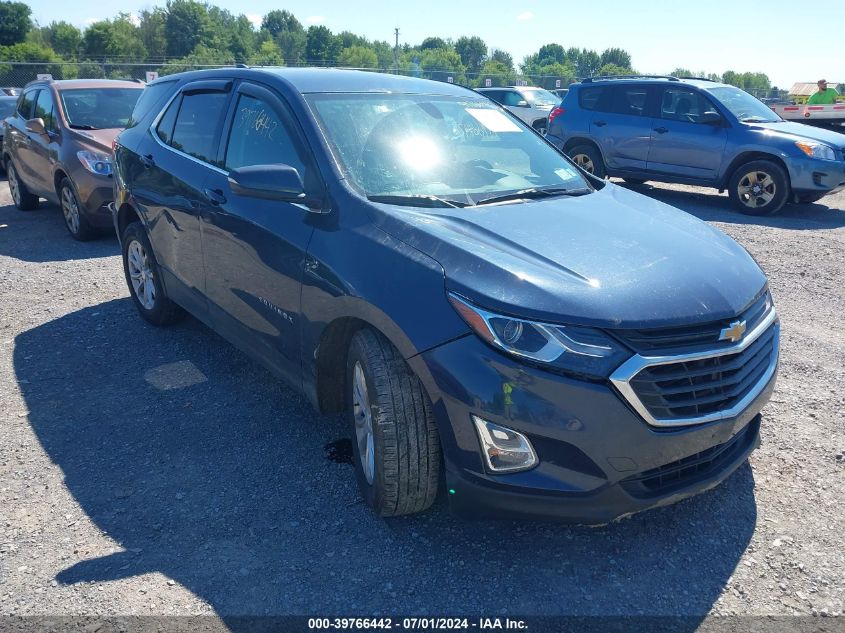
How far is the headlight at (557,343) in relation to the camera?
2.40 m

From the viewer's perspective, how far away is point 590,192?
12.5 feet

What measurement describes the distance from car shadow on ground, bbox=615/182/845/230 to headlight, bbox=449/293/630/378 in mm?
8041

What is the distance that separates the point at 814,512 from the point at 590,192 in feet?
6.16

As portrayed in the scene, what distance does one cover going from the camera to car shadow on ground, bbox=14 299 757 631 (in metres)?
2.65

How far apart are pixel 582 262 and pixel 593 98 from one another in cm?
1014

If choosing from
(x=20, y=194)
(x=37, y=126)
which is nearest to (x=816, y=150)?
(x=37, y=126)

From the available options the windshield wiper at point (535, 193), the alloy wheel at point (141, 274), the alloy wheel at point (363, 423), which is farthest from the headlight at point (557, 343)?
the alloy wheel at point (141, 274)

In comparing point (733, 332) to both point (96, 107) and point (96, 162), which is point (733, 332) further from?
point (96, 107)

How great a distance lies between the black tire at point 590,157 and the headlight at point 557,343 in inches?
388

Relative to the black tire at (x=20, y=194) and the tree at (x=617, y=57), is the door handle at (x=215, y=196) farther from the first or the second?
the tree at (x=617, y=57)

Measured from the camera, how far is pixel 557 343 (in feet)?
7.95

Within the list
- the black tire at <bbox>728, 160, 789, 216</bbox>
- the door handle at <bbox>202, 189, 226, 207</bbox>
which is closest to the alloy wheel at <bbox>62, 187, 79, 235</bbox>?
the door handle at <bbox>202, 189, 226, 207</bbox>

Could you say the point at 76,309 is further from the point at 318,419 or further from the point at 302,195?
the point at 302,195

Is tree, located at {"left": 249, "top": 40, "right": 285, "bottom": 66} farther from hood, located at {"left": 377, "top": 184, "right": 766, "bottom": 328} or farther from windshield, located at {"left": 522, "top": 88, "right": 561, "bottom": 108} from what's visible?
hood, located at {"left": 377, "top": 184, "right": 766, "bottom": 328}
